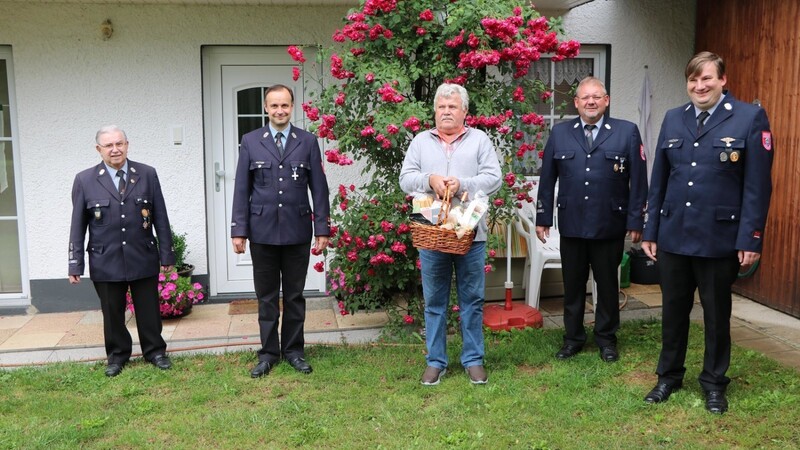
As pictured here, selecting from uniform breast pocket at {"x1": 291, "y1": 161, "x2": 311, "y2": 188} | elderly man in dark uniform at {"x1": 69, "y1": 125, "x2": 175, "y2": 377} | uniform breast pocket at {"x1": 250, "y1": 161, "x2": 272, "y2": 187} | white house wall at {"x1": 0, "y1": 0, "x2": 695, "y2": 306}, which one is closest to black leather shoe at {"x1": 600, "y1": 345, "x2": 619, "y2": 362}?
uniform breast pocket at {"x1": 291, "y1": 161, "x2": 311, "y2": 188}

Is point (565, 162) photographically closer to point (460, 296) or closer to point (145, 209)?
point (460, 296)

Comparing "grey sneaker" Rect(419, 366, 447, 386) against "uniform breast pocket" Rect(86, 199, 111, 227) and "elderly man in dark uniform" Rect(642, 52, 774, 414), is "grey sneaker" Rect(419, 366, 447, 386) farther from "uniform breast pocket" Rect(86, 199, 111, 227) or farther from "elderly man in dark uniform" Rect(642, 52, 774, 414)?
"uniform breast pocket" Rect(86, 199, 111, 227)

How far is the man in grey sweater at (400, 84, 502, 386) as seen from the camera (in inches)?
141

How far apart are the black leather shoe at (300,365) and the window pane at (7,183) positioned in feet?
10.5

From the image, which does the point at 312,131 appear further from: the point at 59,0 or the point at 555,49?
the point at 59,0

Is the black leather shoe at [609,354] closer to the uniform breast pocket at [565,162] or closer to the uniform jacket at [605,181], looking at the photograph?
the uniform jacket at [605,181]

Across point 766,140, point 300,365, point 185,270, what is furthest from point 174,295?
point 766,140

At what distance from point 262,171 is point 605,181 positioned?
2.01 m

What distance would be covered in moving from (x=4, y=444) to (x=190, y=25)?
3596 mm

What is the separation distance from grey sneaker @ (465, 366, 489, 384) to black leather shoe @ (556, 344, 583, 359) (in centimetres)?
60

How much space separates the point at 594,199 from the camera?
400 centimetres

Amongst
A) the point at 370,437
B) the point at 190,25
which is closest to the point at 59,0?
the point at 190,25

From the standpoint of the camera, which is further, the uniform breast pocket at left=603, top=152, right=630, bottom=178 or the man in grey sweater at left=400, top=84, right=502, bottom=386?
the uniform breast pocket at left=603, top=152, right=630, bottom=178

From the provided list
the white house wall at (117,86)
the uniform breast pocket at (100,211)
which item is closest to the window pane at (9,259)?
the white house wall at (117,86)
